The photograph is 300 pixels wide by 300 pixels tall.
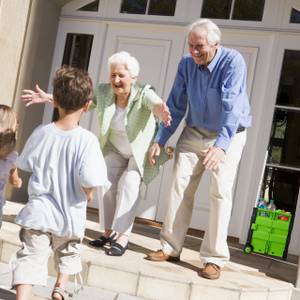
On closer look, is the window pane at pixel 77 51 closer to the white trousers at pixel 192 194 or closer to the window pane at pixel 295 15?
the window pane at pixel 295 15

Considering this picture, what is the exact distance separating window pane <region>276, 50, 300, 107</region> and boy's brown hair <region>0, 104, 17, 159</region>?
126 inches

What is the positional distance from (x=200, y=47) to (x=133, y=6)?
278cm

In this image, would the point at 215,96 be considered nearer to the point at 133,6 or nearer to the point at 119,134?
the point at 119,134

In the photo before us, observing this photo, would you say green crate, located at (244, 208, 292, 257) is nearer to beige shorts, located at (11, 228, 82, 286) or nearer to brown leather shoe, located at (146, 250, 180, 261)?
brown leather shoe, located at (146, 250, 180, 261)

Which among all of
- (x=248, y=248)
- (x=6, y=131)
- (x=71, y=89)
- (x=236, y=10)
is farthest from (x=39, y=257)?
(x=236, y=10)

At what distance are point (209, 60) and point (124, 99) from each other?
690 mm

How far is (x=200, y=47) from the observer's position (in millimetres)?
3471

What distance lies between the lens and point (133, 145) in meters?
3.84

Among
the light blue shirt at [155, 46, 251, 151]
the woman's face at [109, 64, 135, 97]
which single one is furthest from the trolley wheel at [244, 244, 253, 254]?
the woman's face at [109, 64, 135, 97]

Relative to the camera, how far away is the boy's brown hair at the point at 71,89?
2.81 metres

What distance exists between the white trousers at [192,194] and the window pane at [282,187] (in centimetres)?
181

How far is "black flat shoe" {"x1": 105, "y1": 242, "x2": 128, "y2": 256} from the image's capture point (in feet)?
12.3

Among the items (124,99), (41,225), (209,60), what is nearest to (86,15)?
(124,99)

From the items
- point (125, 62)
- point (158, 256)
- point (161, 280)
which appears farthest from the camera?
point (158, 256)
